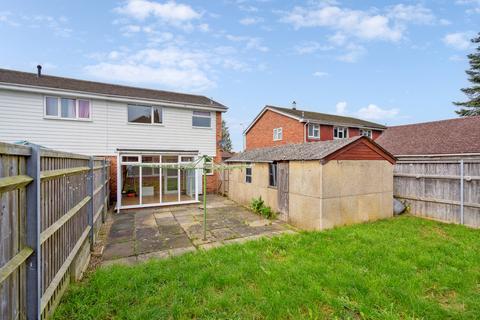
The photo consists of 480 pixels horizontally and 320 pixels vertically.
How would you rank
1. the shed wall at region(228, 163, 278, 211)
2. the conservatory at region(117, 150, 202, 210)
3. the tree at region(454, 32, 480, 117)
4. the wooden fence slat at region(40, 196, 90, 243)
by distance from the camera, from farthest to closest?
the tree at region(454, 32, 480, 117) → the conservatory at region(117, 150, 202, 210) → the shed wall at region(228, 163, 278, 211) → the wooden fence slat at region(40, 196, 90, 243)

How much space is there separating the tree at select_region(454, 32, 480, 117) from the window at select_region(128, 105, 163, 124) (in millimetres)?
37431

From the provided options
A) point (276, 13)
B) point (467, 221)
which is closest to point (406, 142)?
point (467, 221)

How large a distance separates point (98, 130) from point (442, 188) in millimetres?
15544

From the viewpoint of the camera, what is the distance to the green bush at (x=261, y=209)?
30.2 ft

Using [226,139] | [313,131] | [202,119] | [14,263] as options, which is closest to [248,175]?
[202,119]

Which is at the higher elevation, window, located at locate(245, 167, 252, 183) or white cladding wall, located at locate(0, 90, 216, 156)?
white cladding wall, located at locate(0, 90, 216, 156)

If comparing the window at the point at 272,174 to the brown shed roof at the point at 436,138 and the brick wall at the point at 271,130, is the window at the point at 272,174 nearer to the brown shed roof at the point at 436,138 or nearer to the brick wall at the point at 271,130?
the brown shed roof at the point at 436,138

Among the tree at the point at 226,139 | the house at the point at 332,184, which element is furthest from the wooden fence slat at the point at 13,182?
the tree at the point at 226,139

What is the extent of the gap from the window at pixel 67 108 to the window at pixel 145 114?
2.09m

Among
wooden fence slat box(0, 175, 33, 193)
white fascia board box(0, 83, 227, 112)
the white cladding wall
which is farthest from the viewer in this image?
the white cladding wall

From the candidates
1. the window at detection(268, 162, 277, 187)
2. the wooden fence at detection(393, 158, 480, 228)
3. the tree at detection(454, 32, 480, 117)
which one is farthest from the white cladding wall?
the tree at detection(454, 32, 480, 117)

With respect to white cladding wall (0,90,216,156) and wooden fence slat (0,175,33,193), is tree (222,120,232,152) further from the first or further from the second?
wooden fence slat (0,175,33,193)

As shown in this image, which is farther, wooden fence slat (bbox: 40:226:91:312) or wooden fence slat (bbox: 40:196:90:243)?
wooden fence slat (bbox: 40:226:91:312)

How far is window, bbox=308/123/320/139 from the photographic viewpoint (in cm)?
2091
